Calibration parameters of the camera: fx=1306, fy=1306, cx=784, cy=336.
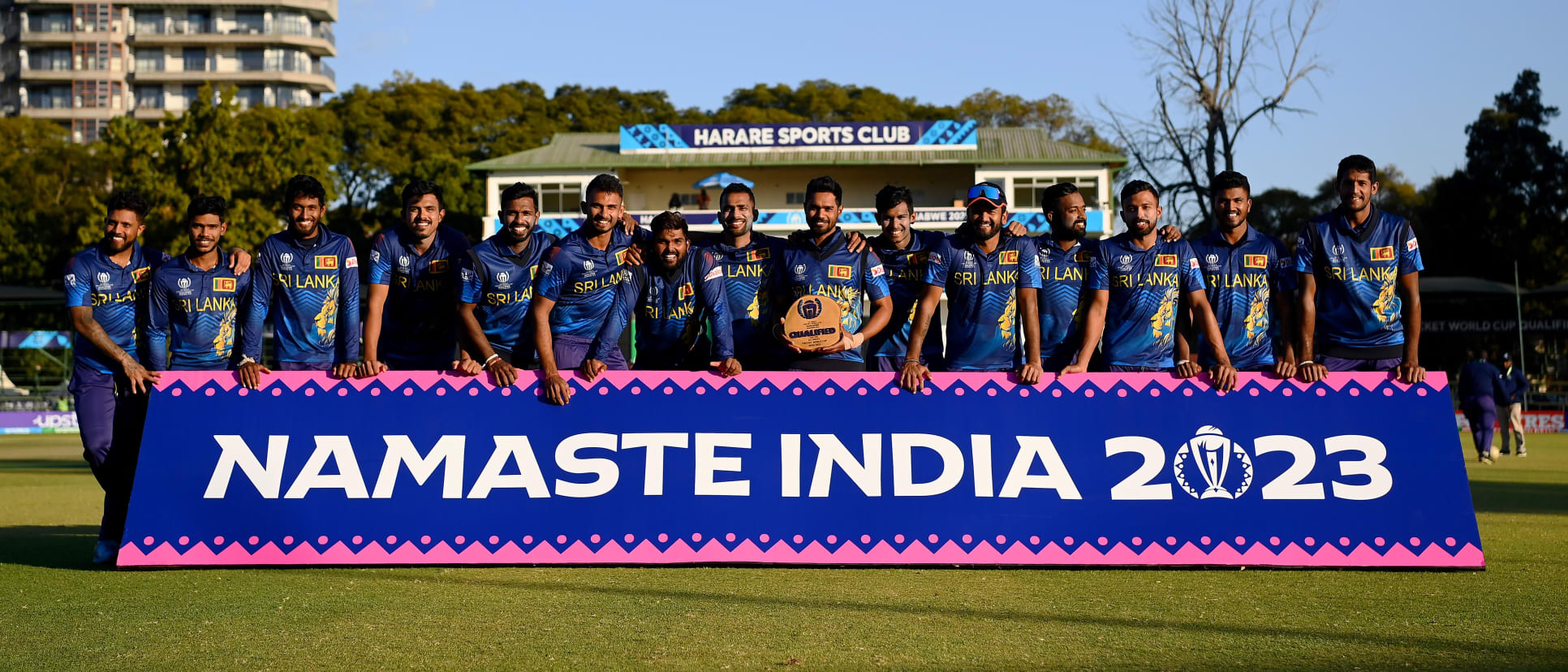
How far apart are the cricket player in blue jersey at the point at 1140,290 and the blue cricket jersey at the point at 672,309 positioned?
224 cm

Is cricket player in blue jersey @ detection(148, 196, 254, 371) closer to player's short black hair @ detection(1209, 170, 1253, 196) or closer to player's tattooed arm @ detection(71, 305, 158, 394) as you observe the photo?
player's tattooed arm @ detection(71, 305, 158, 394)

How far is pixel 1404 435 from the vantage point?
7.20m

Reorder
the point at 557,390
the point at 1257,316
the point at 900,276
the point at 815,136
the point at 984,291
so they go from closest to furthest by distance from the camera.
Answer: the point at 557,390 → the point at 984,291 → the point at 1257,316 → the point at 900,276 → the point at 815,136

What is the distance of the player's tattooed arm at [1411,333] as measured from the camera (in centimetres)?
725

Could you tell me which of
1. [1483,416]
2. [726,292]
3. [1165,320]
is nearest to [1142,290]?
[1165,320]

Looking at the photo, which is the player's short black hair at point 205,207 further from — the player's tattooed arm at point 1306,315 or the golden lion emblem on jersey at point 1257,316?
the player's tattooed arm at point 1306,315

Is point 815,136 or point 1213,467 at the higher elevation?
point 815,136

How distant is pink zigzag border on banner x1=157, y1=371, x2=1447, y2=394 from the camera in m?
7.27

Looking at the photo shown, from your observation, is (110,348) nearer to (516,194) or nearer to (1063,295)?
(516,194)

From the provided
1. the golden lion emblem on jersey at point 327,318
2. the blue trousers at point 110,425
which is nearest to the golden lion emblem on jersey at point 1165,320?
the golden lion emblem on jersey at point 327,318

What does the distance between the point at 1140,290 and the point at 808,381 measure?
83.9 inches

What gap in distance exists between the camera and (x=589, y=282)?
7.83 meters

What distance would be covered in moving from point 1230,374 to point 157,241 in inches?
1750

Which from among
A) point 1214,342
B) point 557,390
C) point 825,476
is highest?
point 1214,342
